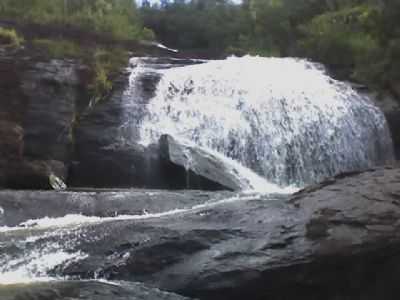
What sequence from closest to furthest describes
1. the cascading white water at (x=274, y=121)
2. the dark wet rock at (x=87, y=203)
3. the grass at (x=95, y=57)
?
the dark wet rock at (x=87, y=203) → the cascading white water at (x=274, y=121) → the grass at (x=95, y=57)

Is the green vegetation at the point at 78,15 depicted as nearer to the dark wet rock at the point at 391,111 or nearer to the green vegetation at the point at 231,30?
the green vegetation at the point at 231,30

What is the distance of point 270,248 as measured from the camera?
754 cm

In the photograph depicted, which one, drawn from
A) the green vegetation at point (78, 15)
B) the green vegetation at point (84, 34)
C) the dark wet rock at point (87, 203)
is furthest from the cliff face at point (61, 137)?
the green vegetation at point (78, 15)

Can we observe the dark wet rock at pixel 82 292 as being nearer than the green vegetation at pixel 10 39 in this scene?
Yes

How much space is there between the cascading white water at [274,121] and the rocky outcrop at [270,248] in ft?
28.0

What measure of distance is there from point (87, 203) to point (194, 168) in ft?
13.6

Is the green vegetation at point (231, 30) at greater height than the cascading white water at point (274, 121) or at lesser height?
greater

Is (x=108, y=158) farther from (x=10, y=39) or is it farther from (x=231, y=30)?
(x=231, y=30)

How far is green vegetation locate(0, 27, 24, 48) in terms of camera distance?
20156 millimetres

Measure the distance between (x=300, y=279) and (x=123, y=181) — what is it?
10330mm

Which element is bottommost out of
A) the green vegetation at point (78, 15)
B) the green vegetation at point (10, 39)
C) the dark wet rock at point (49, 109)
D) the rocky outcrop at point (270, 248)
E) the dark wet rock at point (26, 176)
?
the dark wet rock at point (26, 176)

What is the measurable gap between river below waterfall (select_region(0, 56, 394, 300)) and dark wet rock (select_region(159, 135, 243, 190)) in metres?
0.22

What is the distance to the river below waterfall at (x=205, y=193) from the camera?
7738 millimetres

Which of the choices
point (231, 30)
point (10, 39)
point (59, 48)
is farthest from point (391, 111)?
point (231, 30)
